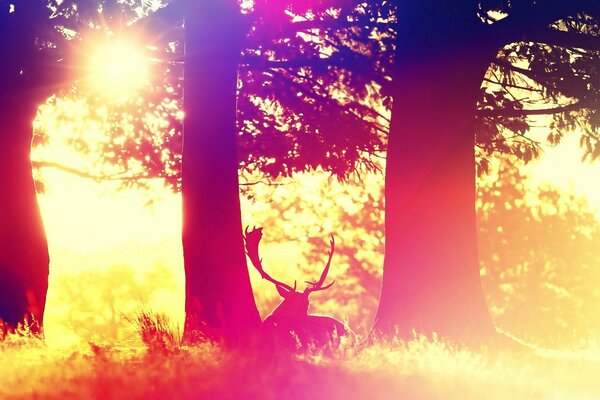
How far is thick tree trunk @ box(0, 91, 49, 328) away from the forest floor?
439 centimetres

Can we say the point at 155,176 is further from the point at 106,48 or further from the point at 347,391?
the point at 347,391

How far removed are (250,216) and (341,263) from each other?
5.01 meters

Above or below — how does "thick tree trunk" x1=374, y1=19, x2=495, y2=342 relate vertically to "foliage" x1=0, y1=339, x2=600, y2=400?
above

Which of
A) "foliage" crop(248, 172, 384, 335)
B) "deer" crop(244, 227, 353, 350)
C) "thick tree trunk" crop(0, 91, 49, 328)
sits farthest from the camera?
"foliage" crop(248, 172, 384, 335)

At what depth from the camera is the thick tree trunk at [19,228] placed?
15.1 metres

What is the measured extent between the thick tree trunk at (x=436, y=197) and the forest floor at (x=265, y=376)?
268cm

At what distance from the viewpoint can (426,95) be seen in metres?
13.6

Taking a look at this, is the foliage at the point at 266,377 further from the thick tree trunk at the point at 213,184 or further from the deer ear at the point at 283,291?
the deer ear at the point at 283,291

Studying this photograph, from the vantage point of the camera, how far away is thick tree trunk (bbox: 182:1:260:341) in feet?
40.8

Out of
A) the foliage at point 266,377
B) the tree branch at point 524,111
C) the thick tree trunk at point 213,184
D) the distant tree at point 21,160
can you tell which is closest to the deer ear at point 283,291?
the thick tree trunk at point 213,184

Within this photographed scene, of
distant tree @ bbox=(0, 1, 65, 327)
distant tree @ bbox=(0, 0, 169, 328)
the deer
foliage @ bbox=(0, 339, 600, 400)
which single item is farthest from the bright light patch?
foliage @ bbox=(0, 339, 600, 400)

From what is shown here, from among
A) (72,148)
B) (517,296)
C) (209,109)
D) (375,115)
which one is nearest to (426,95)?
(209,109)

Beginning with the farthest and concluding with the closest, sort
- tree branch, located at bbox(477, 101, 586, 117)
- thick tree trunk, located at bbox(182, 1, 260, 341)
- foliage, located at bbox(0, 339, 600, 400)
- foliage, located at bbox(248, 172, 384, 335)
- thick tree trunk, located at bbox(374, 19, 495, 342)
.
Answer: foliage, located at bbox(248, 172, 384, 335) < tree branch, located at bbox(477, 101, 586, 117) < thick tree trunk, located at bbox(374, 19, 495, 342) < thick tree trunk, located at bbox(182, 1, 260, 341) < foliage, located at bbox(0, 339, 600, 400)

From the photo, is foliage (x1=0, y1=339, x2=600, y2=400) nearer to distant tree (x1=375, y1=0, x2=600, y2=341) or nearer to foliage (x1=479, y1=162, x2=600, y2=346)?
distant tree (x1=375, y1=0, x2=600, y2=341)
